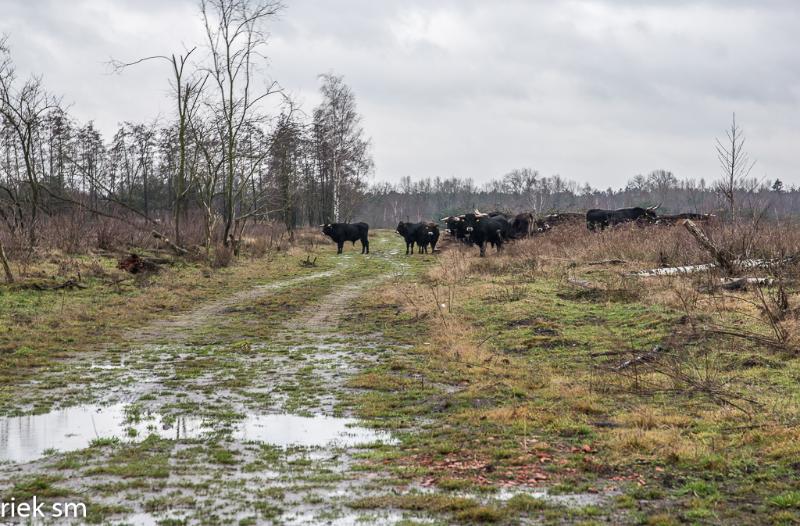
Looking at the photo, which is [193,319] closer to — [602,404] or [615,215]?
[602,404]

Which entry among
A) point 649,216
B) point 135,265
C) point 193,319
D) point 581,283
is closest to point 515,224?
point 649,216

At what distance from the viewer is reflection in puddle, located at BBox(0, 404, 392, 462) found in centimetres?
610

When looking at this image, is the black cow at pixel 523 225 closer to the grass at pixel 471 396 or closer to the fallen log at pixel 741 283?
the grass at pixel 471 396

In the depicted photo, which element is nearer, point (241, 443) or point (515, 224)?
point (241, 443)

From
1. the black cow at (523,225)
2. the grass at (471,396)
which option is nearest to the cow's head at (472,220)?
the black cow at (523,225)

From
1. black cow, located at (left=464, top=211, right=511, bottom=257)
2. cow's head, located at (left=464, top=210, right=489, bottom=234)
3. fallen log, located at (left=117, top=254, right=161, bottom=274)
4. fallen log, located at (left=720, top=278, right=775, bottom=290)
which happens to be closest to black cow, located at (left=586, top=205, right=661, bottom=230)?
cow's head, located at (left=464, top=210, right=489, bottom=234)

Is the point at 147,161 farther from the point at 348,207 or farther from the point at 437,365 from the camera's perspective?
the point at 437,365

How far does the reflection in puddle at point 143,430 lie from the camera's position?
6.10 meters

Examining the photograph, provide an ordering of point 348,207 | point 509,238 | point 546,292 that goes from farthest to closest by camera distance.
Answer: point 348,207 < point 509,238 < point 546,292

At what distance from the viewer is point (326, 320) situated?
14.3 meters

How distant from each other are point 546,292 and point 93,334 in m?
9.40

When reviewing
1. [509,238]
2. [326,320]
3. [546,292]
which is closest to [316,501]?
[326,320]

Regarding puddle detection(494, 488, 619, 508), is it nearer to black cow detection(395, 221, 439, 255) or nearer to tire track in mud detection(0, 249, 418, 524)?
tire track in mud detection(0, 249, 418, 524)

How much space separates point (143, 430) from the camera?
6.55m
